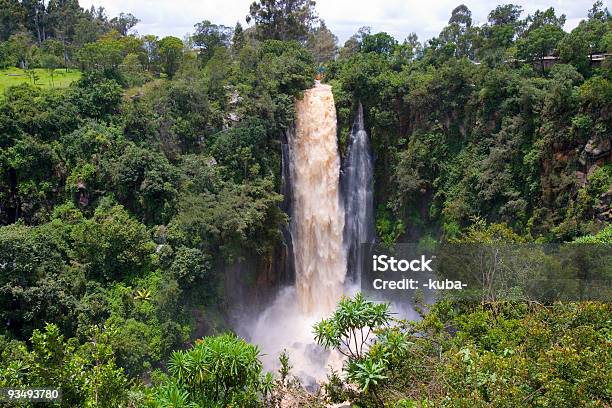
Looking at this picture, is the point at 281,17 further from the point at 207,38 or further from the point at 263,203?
the point at 263,203

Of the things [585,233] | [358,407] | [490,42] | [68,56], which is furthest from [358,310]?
[68,56]

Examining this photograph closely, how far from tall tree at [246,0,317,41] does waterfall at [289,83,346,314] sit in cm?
1317

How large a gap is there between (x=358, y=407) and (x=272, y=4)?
31.1 meters

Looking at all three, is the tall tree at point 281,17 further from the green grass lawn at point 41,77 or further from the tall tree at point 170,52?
the green grass lawn at point 41,77

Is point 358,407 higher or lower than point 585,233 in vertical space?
lower

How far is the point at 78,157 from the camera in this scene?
22406 mm

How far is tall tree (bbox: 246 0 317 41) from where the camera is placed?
36.8 m

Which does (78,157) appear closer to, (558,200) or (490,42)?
(558,200)

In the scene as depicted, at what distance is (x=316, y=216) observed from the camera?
2633 cm

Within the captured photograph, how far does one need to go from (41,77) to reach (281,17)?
52.6 ft

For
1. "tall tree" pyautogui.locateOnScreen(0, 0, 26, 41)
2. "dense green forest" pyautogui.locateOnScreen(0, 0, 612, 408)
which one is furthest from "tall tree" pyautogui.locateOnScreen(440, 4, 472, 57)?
"tall tree" pyautogui.locateOnScreen(0, 0, 26, 41)

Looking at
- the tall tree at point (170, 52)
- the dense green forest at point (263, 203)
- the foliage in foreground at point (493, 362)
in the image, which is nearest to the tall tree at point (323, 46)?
the dense green forest at point (263, 203)

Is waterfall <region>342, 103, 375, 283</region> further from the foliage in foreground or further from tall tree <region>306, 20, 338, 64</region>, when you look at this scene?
tall tree <region>306, 20, 338, 64</region>

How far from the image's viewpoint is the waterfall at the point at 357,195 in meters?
26.9
